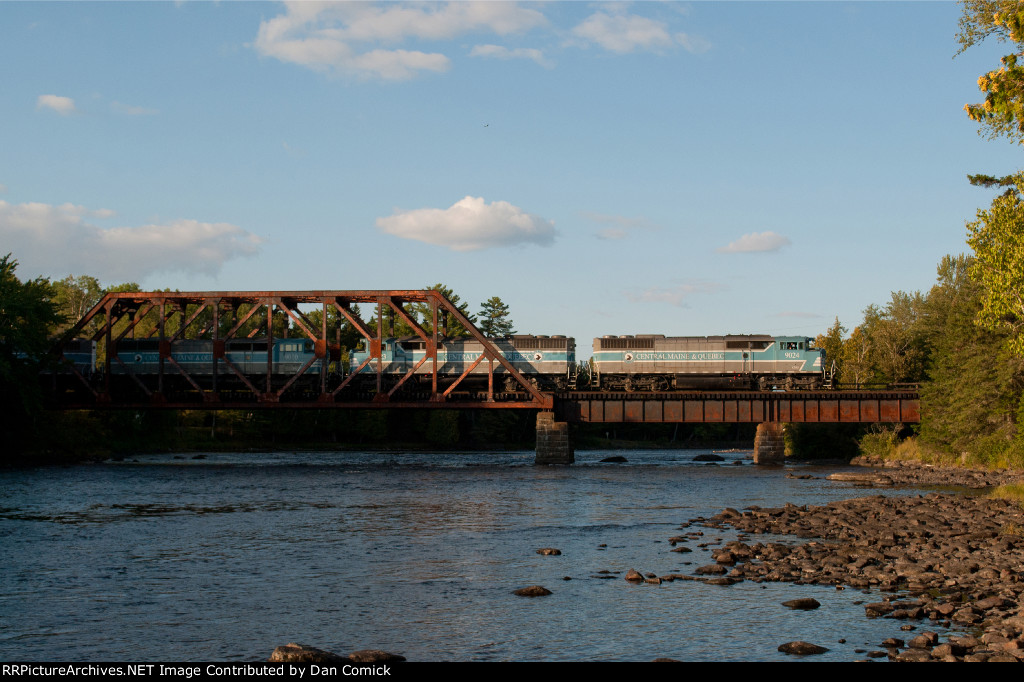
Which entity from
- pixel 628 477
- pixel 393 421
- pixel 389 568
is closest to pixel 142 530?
pixel 389 568

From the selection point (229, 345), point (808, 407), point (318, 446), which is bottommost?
point (318, 446)

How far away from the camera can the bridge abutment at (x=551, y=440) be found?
71.1 metres

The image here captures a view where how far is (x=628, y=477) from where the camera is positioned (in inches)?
2362

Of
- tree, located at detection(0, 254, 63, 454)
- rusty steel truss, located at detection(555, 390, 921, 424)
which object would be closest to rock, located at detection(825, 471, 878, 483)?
rusty steel truss, located at detection(555, 390, 921, 424)

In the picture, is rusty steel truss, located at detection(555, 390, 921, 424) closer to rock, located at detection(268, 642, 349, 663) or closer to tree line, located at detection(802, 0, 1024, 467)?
tree line, located at detection(802, 0, 1024, 467)

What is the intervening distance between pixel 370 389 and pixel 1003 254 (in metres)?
53.1

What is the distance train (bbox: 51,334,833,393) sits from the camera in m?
71.7

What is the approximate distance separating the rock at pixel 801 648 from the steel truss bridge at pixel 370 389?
51306mm

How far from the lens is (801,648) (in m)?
16.8

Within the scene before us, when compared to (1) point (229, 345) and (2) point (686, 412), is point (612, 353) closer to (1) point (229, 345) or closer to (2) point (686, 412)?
(2) point (686, 412)

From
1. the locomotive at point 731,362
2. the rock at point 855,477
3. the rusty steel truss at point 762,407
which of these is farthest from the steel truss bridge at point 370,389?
the rock at point 855,477

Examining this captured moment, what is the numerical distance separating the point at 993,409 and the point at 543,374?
1339 inches

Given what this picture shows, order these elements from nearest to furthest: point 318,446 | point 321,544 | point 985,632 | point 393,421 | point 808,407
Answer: point 985,632 < point 321,544 < point 808,407 < point 318,446 < point 393,421

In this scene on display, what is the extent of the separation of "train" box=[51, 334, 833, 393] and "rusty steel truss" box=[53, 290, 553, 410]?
1.11 feet
